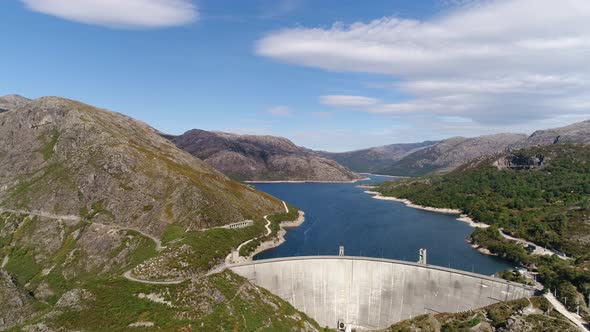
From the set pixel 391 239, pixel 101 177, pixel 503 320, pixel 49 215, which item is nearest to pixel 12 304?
pixel 49 215

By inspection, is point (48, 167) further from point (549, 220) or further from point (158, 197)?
point (549, 220)

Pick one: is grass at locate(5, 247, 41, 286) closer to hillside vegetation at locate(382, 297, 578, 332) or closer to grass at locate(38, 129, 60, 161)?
grass at locate(38, 129, 60, 161)

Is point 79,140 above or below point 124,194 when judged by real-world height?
above

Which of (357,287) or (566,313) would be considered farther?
(357,287)

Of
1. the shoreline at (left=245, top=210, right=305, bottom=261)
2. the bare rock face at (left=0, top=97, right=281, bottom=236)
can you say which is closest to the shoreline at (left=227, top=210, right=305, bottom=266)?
the shoreline at (left=245, top=210, right=305, bottom=261)

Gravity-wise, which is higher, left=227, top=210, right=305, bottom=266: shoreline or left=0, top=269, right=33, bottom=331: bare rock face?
left=227, top=210, right=305, bottom=266: shoreline

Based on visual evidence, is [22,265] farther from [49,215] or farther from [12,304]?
[12,304]

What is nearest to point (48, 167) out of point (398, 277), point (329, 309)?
point (329, 309)
